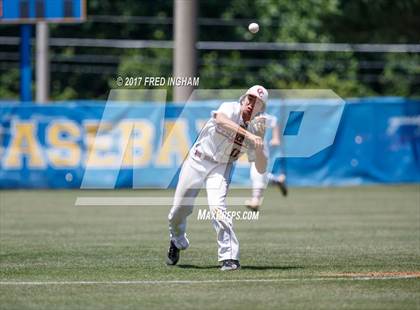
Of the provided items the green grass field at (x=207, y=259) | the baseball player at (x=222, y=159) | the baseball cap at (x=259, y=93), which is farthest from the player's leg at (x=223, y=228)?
the baseball cap at (x=259, y=93)

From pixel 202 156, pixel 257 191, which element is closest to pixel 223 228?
pixel 202 156

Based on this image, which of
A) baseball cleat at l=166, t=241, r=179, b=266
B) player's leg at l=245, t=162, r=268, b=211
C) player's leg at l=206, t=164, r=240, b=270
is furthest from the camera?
player's leg at l=245, t=162, r=268, b=211

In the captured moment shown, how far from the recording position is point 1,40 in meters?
44.6

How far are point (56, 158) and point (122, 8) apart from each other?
22.2 m

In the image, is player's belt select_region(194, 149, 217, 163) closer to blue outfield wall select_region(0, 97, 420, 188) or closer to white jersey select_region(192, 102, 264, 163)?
white jersey select_region(192, 102, 264, 163)

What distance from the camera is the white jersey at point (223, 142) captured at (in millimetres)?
11008

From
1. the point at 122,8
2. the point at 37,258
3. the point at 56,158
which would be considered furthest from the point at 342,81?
A: the point at 37,258

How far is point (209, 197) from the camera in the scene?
10914 mm

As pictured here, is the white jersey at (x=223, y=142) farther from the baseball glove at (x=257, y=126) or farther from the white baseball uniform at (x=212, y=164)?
the baseball glove at (x=257, y=126)

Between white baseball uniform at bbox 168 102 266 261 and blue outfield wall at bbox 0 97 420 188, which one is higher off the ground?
white baseball uniform at bbox 168 102 266 261

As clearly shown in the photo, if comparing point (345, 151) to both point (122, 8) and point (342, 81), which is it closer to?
point (342, 81)

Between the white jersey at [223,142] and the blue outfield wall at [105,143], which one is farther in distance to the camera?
the blue outfield wall at [105,143]

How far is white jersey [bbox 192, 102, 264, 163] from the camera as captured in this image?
11.0m

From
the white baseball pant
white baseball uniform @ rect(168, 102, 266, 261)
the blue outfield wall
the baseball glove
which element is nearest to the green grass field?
the white baseball pant
